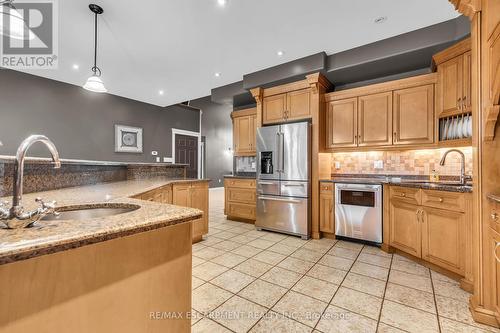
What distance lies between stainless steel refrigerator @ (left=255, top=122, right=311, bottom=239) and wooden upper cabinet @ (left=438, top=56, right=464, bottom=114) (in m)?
1.58

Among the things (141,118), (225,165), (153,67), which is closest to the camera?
(153,67)

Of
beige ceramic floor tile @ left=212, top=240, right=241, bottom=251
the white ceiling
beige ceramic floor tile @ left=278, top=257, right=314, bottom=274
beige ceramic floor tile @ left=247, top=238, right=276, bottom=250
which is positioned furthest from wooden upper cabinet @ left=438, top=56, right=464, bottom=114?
beige ceramic floor tile @ left=212, top=240, right=241, bottom=251

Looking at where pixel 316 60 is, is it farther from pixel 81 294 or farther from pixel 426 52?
pixel 81 294

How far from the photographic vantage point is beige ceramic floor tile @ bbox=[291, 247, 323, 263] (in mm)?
2594

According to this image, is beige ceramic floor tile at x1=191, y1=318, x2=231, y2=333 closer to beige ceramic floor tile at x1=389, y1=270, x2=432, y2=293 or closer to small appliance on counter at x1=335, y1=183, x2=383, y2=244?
beige ceramic floor tile at x1=389, y1=270, x2=432, y2=293

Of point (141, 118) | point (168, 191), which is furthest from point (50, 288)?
point (141, 118)

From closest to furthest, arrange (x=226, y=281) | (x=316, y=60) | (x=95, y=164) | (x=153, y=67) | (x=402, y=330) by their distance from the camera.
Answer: (x=402, y=330)
(x=226, y=281)
(x=95, y=164)
(x=316, y=60)
(x=153, y=67)

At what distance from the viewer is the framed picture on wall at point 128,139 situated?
5395mm

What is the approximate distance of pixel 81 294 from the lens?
0.67m

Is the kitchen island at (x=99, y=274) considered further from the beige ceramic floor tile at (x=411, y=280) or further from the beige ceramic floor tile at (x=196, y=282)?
the beige ceramic floor tile at (x=411, y=280)

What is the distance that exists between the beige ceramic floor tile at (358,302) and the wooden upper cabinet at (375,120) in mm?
2105

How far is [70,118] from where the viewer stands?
4.65 m

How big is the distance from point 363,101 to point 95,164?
11.4ft

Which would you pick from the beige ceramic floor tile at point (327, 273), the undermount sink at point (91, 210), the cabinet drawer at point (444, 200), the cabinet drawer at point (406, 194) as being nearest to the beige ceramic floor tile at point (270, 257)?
the beige ceramic floor tile at point (327, 273)
